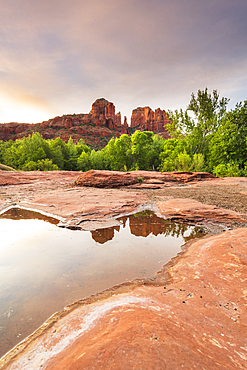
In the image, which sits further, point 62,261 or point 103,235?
point 103,235

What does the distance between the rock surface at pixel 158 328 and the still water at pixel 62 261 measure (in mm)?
280

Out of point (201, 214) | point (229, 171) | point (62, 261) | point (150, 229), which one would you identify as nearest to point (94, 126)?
point (229, 171)

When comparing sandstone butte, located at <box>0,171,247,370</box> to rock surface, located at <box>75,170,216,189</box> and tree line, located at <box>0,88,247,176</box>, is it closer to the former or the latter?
rock surface, located at <box>75,170,216,189</box>

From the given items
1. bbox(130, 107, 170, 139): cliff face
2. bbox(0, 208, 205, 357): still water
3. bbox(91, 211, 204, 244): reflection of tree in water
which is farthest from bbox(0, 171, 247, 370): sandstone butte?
bbox(130, 107, 170, 139): cliff face

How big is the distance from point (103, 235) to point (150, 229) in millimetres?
1266

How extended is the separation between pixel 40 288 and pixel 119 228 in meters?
2.37

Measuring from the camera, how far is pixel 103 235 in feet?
12.2

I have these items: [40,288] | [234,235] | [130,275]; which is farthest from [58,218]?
[234,235]

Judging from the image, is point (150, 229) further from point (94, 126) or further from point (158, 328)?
point (94, 126)

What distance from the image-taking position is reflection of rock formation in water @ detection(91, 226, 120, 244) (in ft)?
11.5

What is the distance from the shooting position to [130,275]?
235 cm

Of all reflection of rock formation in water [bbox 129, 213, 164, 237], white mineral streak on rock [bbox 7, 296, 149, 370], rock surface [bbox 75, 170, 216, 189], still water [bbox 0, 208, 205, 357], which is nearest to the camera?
white mineral streak on rock [bbox 7, 296, 149, 370]

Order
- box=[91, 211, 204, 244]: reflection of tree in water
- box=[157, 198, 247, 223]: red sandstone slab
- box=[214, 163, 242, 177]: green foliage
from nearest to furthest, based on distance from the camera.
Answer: box=[91, 211, 204, 244]: reflection of tree in water < box=[157, 198, 247, 223]: red sandstone slab < box=[214, 163, 242, 177]: green foliage

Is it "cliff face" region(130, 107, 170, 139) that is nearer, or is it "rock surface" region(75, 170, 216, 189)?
"rock surface" region(75, 170, 216, 189)
